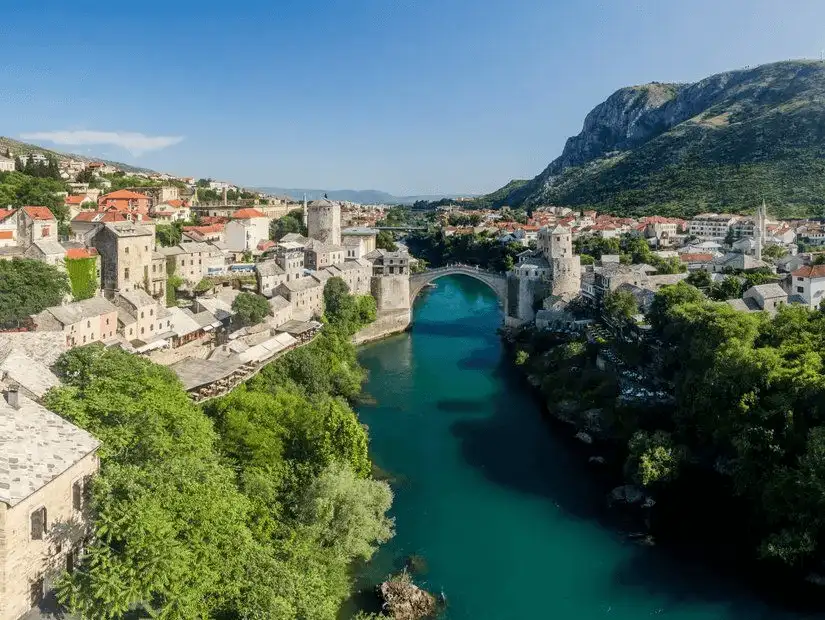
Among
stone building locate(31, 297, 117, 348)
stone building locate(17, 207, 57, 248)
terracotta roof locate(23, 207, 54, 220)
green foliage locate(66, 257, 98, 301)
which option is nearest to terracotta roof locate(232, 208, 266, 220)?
terracotta roof locate(23, 207, 54, 220)

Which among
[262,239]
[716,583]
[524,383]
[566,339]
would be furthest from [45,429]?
[262,239]

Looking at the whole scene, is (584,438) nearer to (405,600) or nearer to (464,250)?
(405,600)

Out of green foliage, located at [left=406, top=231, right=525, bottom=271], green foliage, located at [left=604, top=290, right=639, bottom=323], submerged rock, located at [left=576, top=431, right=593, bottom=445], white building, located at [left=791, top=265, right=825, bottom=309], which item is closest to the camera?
submerged rock, located at [left=576, top=431, right=593, bottom=445]

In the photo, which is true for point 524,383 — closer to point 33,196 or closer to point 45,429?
point 45,429

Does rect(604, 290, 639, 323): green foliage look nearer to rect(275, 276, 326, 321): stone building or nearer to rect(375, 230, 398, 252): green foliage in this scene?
rect(275, 276, 326, 321): stone building

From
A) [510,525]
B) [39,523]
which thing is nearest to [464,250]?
[510,525]

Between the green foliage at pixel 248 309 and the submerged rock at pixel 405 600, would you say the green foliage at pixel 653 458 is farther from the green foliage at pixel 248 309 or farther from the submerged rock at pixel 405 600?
the green foliage at pixel 248 309

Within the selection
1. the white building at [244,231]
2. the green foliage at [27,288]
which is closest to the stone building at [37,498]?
the green foliage at [27,288]

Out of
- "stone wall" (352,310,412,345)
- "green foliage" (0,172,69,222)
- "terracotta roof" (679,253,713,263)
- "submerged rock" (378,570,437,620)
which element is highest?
"green foliage" (0,172,69,222)
